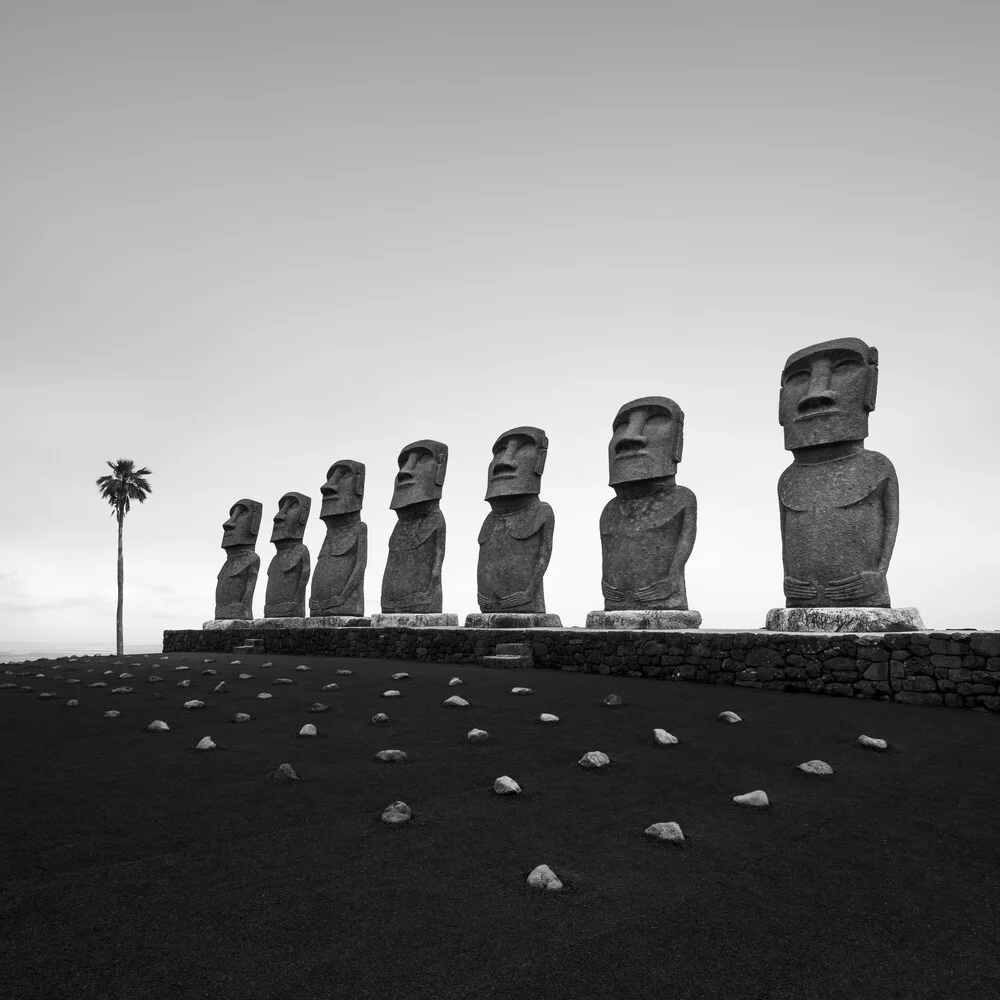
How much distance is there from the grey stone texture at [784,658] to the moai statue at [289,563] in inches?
283

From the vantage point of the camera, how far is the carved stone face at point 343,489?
1983cm

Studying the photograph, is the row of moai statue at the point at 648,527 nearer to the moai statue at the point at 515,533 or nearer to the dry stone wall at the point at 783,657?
the moai statue at the point at 515,533

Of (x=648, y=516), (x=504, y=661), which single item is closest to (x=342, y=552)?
(x=504, y=661)

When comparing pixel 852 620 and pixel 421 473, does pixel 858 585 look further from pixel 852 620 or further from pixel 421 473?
pixel 421 473

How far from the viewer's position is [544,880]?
3707 millimetres

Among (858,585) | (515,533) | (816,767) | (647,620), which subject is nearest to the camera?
(816,767)

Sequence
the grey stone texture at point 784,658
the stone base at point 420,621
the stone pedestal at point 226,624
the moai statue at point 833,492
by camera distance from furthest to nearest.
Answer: the stone pedestal at point 226,624 → the stone base at point 420,621 → the moai statue at point 833,492 → the grey stone texture at point 784,658

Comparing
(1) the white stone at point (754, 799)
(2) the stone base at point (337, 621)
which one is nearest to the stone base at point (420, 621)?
(2) the stone base at point (337, 621)

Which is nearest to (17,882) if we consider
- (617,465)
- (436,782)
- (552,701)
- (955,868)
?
(436,782)

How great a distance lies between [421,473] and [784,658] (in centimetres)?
996

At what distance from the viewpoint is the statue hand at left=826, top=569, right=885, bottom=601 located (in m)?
10.7

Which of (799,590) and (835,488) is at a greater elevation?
(835,488)

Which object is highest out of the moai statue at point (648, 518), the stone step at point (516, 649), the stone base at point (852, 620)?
the moai statue at point (648, 518)

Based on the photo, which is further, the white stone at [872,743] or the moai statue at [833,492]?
the moai statue at [833,492]
